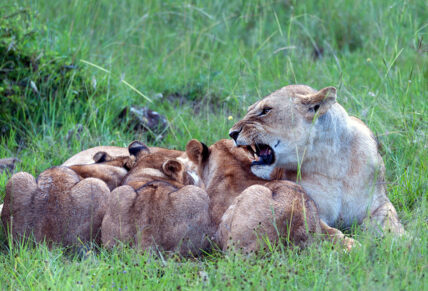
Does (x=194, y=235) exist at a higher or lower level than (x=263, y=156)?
lower

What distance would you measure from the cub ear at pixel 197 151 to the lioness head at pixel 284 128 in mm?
522

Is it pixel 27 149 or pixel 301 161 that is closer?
pixel 301 161

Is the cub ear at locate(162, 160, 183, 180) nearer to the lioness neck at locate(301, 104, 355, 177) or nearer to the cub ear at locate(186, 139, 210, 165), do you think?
the cub ear at locate(186, 139, 210, 165)

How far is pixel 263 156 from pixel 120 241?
57.9 inches

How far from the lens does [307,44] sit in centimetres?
1026

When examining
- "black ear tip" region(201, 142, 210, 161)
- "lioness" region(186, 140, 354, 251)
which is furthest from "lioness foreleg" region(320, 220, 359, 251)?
"black ear tip" region(201, 142, 210, 161)

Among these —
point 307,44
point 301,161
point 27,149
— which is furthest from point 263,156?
point 307,44

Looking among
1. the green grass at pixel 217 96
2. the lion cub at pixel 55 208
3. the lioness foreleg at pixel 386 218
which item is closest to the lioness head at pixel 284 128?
the lioness foreleg at pixel 386 218

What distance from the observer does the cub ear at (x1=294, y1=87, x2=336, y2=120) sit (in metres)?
5.55

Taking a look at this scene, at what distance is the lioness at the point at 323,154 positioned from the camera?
567 centimetres

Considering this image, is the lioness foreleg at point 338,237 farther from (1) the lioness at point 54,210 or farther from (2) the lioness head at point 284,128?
(1) the lioness at point 54,210

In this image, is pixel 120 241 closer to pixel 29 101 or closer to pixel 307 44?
pixel 29 101

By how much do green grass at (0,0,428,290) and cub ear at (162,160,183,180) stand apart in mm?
1130

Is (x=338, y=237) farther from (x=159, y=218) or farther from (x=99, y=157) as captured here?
(x=99, y=157)
